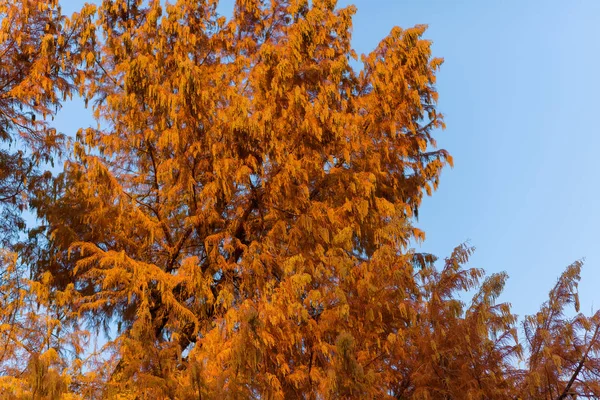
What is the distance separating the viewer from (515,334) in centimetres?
558

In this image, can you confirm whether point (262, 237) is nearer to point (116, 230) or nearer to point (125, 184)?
point (116, 230)

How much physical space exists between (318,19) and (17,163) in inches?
202

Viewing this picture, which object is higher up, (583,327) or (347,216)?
(347,216)

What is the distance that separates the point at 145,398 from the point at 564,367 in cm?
354

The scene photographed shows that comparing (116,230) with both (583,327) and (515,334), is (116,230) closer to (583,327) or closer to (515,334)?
(515,334)

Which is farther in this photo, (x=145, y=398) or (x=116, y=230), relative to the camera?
(x=116, y=230)

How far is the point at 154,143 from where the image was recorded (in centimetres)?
841

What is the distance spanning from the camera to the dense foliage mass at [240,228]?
18.1ft

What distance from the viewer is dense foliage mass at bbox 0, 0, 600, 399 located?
5.51 meters

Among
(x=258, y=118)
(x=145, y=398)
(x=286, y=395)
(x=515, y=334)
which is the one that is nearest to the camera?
(x=145, y=398)

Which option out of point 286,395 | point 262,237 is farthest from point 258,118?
point 286,395

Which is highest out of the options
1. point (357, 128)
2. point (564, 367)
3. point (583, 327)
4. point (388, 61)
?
point (388, 61)

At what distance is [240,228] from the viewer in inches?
332

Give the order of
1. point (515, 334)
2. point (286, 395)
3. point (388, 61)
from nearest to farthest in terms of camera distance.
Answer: point (515, 334), point (286, 395), point (388, 61)
